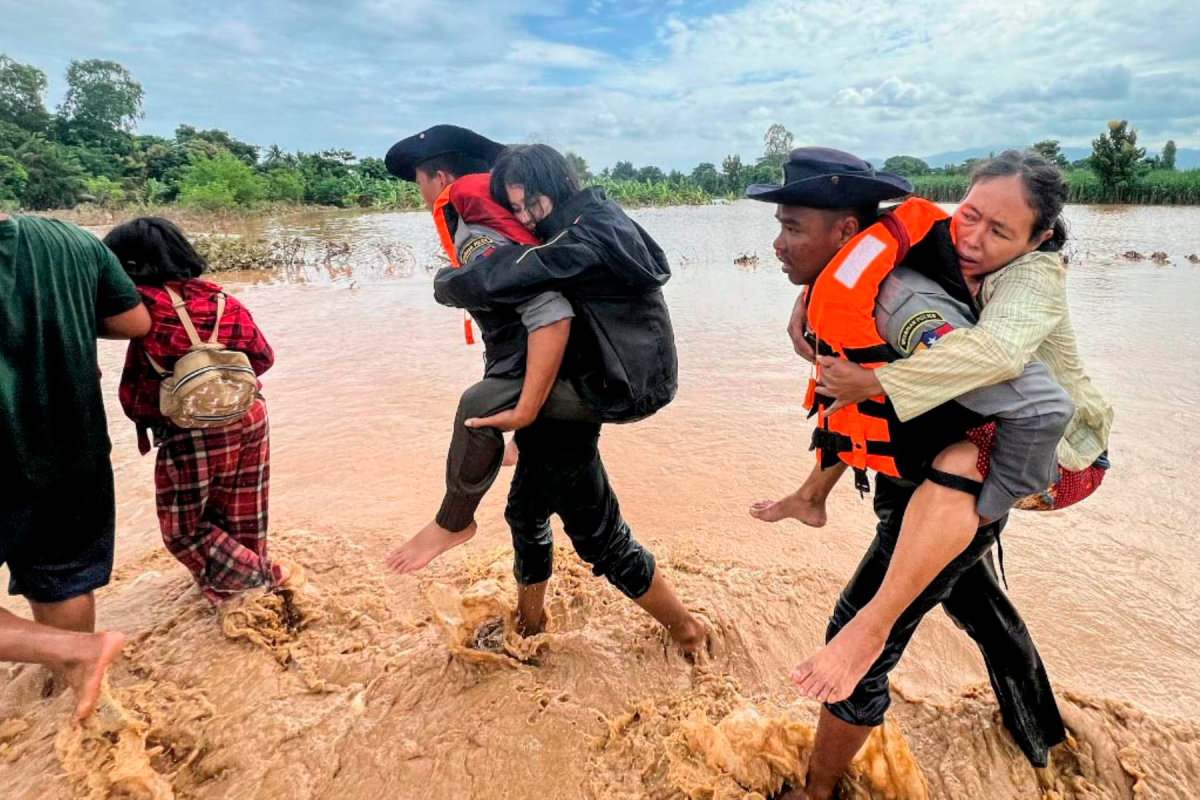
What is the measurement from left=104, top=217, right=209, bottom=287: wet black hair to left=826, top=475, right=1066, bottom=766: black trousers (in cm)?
235

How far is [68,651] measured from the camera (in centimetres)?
186

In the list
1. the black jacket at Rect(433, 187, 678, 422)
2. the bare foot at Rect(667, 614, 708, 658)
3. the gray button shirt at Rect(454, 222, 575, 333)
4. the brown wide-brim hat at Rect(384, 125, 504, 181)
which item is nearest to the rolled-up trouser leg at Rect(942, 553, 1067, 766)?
the bare foot at Rect(667, 614, 708, 658)

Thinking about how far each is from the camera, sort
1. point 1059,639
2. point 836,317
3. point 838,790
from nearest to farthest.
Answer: point 836,317, point 838,790, point 1059,639

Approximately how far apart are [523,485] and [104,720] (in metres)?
1.40

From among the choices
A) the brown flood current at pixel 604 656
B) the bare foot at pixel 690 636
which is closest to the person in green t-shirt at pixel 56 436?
the brown flood current at pixel 604 656

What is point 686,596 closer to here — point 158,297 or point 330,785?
point 330,785

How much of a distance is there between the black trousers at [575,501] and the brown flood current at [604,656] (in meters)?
0.43

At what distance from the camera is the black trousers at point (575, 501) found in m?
2.05

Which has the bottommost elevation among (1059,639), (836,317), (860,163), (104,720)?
(1059,639)

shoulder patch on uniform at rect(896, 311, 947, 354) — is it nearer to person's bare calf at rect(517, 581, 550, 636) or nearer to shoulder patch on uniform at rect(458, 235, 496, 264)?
shoulder patch on uniform at rect(458, 235, 496, 264)

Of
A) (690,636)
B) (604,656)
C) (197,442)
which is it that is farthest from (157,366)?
(690,636)

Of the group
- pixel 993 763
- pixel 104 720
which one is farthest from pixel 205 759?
pixel 993 763

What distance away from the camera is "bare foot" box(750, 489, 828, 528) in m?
2.26

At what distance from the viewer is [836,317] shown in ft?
4.85
